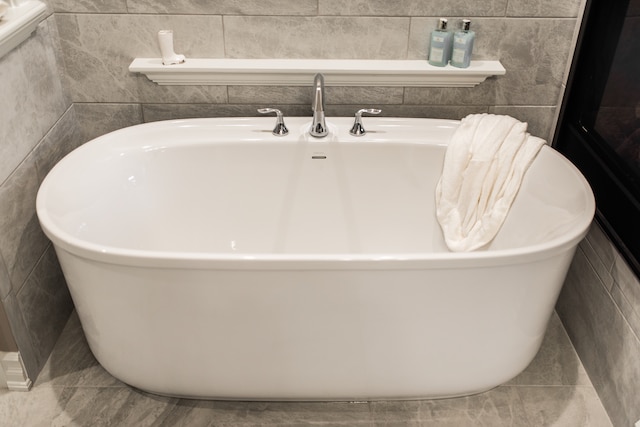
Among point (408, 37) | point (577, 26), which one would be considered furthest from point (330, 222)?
point (577, 26)

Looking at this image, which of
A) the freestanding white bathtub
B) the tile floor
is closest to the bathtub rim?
the freestanding white bathtub

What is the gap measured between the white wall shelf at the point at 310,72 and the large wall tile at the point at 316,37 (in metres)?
0.03

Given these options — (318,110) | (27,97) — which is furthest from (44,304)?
(318,110)

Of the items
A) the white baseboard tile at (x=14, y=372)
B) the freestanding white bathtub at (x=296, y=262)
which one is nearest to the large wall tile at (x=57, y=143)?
the freestanding white bathtub at (x=296, y=262)

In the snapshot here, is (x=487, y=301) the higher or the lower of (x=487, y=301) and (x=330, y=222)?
the higher

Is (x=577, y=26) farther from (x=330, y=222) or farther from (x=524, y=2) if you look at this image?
(x=330, y=222)

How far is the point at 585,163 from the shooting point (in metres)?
1.97

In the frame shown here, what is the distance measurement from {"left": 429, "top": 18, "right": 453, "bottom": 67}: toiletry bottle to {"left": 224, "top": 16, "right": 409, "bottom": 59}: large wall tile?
3.9 inches

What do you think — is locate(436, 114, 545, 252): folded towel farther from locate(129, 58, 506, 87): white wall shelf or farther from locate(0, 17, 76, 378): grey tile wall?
locate(0, 17, 76, 378): grey tile wall

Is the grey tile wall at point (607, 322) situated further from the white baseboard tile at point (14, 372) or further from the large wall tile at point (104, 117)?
the white baseboard tile at point (14, 372)

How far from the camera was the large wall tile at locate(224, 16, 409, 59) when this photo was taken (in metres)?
2.02

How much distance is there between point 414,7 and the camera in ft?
6.56

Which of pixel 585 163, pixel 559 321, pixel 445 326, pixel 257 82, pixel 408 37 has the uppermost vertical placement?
pixel 408 37

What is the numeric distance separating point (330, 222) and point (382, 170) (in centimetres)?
27
